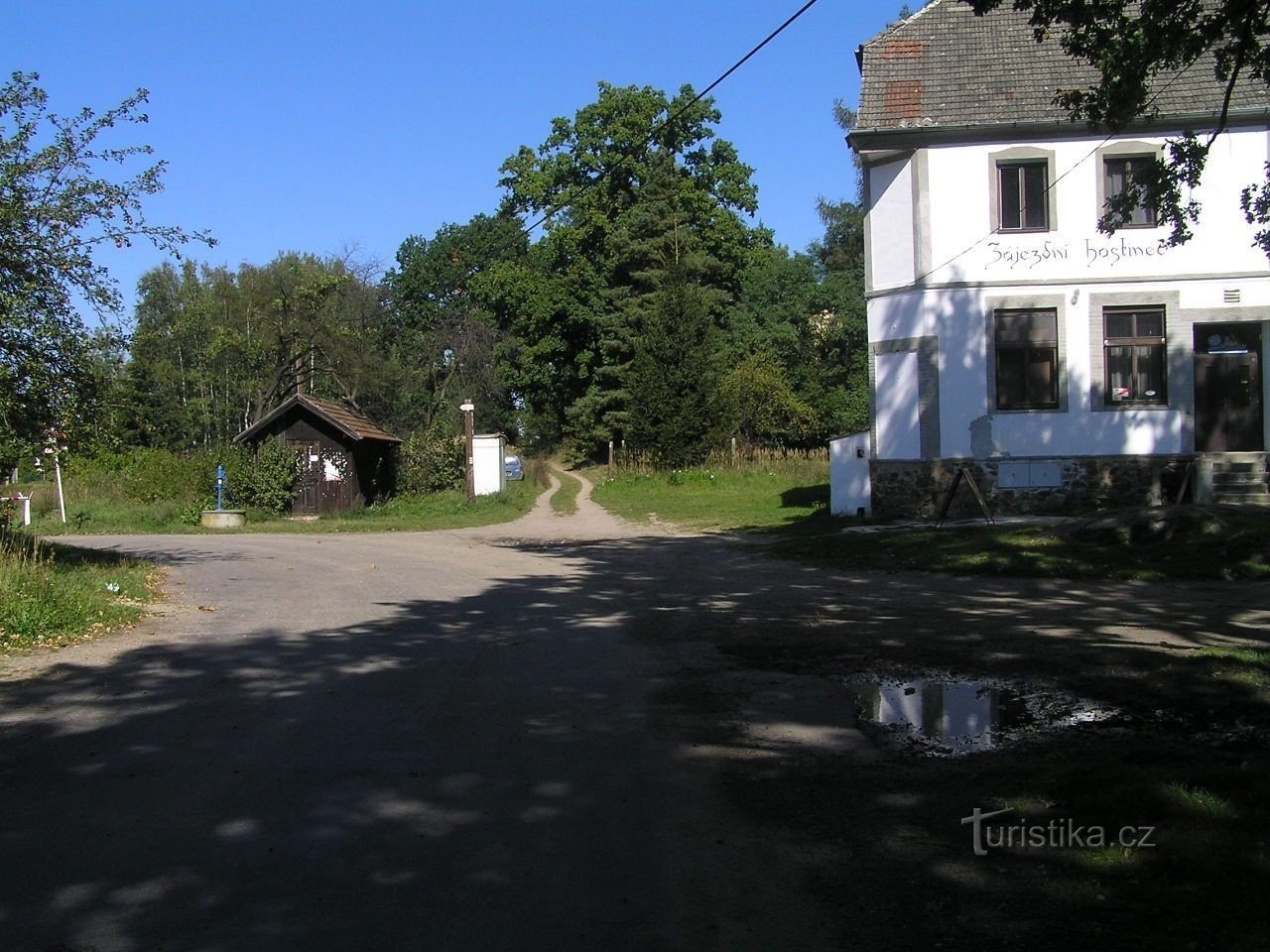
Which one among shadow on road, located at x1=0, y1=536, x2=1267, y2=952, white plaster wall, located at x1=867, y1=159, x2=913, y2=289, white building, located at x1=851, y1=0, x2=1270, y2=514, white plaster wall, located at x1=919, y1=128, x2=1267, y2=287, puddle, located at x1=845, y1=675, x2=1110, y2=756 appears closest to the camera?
shadow on road, located at x1=0, y1=536, x2=1267, y2=952

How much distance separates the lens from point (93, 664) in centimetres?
1015

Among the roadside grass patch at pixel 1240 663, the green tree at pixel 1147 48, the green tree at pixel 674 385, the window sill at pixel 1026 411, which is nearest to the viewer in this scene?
the roadside grass patch at pixel 1240 663

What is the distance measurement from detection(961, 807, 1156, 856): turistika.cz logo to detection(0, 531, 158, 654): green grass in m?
9.24

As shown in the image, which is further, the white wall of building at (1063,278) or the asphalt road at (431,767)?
the white wall of building at (1063,278)

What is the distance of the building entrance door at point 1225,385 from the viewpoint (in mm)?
23844

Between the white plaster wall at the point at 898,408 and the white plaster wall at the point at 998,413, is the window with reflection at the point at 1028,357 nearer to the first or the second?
the white plaster wall at the point at 998,413

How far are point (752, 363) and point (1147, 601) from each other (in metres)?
41.0

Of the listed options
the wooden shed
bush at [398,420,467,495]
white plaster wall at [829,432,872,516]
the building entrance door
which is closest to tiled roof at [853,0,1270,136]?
the building entrance door

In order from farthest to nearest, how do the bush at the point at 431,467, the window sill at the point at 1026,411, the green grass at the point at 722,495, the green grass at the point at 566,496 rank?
1. the bush at the point at 431,467
2. the green grass at the point at 566,496
3. the green grass at the point at 722,495
4. the window sill at the point at 1026,411

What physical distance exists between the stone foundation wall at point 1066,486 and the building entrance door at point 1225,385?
3.24ft

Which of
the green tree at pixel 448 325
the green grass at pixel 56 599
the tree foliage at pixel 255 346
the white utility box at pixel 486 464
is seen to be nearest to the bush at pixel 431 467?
the white utility box at pixel 486 464

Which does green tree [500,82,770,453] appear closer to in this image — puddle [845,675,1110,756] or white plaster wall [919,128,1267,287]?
white plaster wall [919,128,1267,287]

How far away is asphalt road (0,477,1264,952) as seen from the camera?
4.55 metres

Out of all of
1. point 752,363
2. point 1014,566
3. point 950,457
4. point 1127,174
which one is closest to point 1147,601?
point 1014,566
